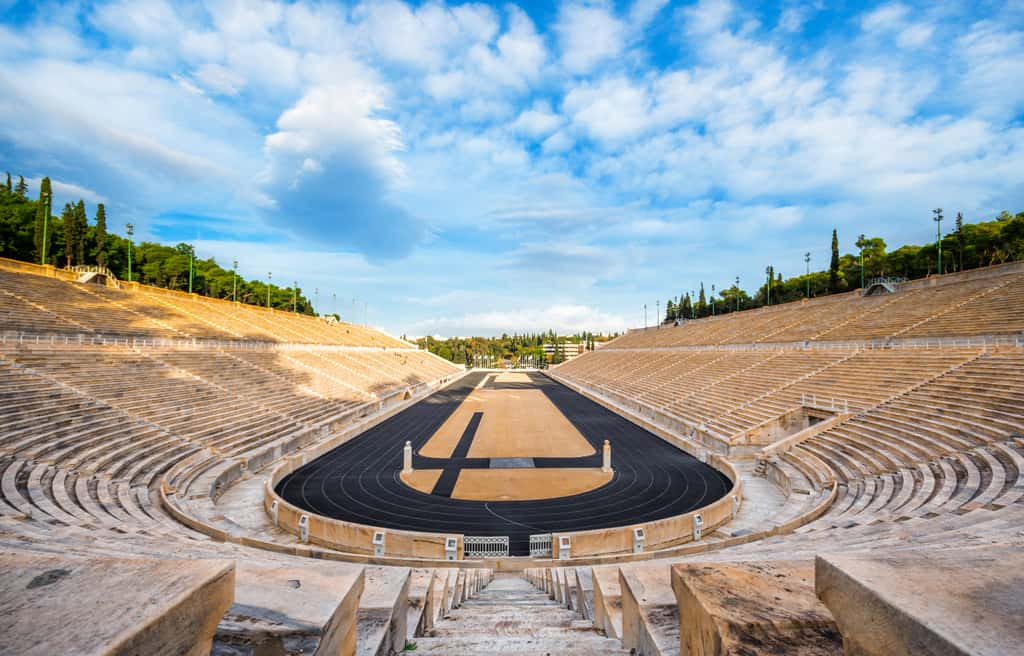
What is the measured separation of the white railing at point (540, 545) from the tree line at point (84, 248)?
167 feet

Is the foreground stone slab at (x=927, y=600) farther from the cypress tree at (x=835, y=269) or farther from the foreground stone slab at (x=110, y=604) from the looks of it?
the cypress tree at (x=835, y=269)

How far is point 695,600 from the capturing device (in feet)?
7.15

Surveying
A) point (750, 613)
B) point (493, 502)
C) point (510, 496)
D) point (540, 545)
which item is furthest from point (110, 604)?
point (510, 496)

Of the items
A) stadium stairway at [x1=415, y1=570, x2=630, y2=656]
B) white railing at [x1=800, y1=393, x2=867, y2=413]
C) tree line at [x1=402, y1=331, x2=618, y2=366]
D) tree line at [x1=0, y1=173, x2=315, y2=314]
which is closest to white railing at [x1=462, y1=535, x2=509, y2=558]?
stadium stairway at [x1=415, y1=570, x2=630, y2=656]

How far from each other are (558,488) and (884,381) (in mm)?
16057

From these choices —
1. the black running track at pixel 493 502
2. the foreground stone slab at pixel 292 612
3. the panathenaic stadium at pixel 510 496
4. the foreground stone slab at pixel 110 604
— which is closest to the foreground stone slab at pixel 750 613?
the panathenaic stadium at pixel 510 496

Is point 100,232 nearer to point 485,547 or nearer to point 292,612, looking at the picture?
point 485,547

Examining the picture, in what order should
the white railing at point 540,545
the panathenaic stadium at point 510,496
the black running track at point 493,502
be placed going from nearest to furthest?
the panathenaic stadium at point 510,496, the white railing at point 540,545, the black running track at point 493,502

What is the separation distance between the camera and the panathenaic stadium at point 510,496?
1.94m

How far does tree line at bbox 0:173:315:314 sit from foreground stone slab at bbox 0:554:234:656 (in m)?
54.3

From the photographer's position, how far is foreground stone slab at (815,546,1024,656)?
1464mm

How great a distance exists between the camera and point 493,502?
1524 cm

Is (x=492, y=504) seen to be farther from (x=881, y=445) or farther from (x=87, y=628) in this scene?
(x=87, y=628)

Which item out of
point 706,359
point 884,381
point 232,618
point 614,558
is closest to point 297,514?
point 614,558
